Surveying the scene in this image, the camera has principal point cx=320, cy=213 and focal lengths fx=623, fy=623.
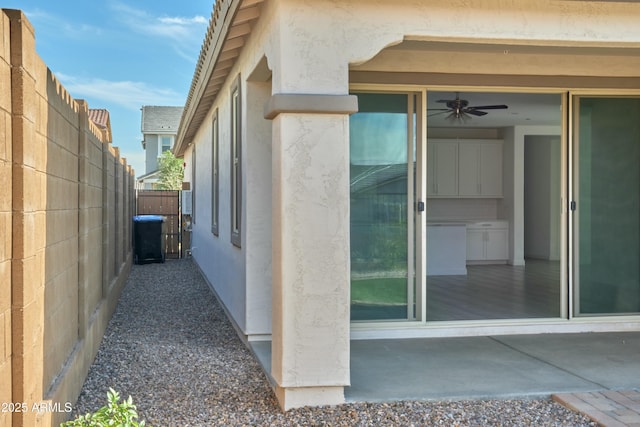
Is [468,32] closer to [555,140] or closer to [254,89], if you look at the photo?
[254,89]

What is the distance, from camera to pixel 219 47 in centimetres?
587

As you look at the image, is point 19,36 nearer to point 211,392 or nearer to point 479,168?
point 211,392

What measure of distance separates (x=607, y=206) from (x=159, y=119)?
28.7m

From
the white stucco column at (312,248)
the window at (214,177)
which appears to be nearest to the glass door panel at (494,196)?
the window at (214,177)

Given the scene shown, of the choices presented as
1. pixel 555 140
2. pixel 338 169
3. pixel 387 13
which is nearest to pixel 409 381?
pixel 338 169

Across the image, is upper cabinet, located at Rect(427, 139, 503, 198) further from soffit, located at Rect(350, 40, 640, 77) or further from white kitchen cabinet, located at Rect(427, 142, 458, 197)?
soffit, located at Rect(350, 40, 640, 77)

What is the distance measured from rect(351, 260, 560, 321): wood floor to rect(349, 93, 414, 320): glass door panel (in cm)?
3

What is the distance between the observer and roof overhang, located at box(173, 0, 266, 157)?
484cm

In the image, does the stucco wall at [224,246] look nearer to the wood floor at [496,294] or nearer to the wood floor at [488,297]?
the wood floor at [488,297]

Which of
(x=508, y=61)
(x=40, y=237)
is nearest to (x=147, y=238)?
(x=508, y=61)

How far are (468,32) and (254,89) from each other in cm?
230

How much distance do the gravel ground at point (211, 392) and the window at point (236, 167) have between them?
1158 millimetres

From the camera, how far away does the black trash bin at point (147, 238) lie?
14.7 meters

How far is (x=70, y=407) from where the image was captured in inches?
152
